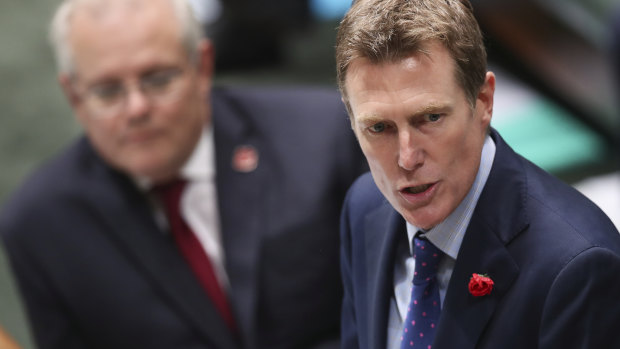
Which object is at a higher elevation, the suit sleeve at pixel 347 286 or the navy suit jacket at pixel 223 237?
the suit sleeve at pixel 347 286

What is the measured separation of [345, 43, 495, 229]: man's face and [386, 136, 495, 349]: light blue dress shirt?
2cm

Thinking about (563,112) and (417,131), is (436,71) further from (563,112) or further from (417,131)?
(563,112)

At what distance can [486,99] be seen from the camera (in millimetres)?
588

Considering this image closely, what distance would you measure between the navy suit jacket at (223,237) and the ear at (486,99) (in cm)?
51

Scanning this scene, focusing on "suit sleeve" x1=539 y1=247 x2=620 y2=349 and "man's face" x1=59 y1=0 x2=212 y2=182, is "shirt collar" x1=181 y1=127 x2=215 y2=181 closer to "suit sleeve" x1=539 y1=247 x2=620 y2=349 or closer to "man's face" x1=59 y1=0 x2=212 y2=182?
"man's face" x1=59 y1=0 x2=212 y2=182

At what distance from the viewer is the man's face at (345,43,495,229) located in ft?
1.84

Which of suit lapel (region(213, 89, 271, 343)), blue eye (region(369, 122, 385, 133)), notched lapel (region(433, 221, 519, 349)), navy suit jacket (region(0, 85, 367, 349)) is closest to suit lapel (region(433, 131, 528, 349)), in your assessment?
notched lapel (region(433, 221, 519, 349))

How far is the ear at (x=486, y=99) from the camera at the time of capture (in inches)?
23.0

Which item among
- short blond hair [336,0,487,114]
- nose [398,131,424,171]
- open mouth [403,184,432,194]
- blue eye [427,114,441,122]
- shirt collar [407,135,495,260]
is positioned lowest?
shirt collar [407,135,495,260]

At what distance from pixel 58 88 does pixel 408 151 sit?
2936 millimetres

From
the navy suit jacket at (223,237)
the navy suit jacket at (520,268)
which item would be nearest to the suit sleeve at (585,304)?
the navy suit jacket at (520,268)

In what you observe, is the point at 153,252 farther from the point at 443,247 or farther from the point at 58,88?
the point at 58,88

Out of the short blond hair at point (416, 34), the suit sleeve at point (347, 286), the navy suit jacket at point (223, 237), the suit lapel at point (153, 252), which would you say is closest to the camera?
the short blond hair at point (416, 34)

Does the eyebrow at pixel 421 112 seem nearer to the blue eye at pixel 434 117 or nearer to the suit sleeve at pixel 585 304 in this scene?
the blue eye at pixel 434 117
